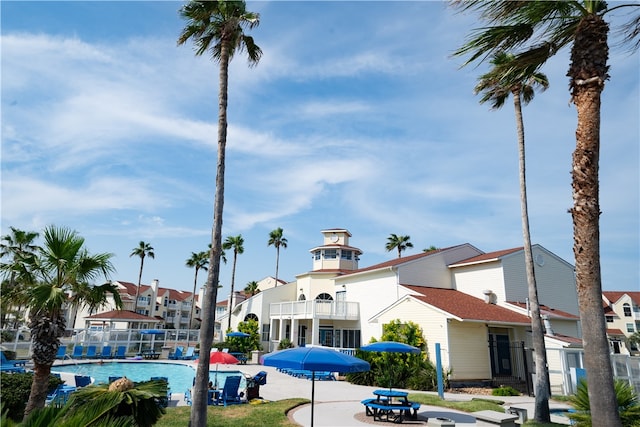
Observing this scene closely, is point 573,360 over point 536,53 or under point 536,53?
under

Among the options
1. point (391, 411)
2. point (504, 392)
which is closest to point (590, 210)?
point (391, 411)

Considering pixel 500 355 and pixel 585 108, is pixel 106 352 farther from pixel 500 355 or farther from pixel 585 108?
pixel 585 108

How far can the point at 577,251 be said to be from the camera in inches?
242

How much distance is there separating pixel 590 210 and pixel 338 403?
39.2ft

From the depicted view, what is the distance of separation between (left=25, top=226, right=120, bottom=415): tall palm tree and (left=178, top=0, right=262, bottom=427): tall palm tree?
10.2 ft

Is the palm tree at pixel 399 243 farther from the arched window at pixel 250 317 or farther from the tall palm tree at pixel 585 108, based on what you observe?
the tall palm tree at pixel 585 108

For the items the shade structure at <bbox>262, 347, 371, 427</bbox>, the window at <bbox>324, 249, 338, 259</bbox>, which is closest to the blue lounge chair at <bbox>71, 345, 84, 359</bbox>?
the window at <bbox>324, 249, 338, 259</bbox>

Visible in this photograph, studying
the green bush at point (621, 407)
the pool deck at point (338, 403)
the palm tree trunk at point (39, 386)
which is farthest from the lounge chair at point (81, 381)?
the green bush at point (621, 407)

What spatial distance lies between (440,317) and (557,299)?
12.0m

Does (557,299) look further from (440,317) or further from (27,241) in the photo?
(27,241)

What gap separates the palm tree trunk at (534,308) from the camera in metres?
12.1

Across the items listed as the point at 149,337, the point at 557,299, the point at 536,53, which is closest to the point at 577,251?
the point at 536,53

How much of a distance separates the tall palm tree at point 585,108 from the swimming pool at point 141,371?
67.8ft

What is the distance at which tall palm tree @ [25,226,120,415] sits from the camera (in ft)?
30.2
